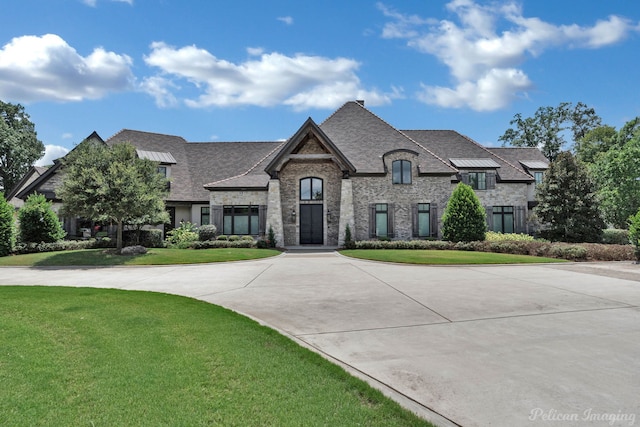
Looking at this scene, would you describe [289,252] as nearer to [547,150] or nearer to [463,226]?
[463,226]

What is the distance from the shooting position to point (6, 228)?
788 inches

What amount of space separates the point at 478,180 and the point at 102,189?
85.7 feet

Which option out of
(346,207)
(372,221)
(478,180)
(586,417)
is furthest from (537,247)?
(586,417)

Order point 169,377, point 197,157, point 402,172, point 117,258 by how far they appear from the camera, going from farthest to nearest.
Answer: point 197,157 → point 402,172 → point 117,258 → point 169,377

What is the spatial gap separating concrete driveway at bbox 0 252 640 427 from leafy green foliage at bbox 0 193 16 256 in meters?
8.50

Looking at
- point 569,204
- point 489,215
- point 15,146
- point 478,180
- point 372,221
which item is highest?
point 15,146

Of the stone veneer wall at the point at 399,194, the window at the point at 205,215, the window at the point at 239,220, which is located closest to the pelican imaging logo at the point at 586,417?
the stone veneer wall at the point at 399,194

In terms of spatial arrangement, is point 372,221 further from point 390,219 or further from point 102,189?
point 102,189

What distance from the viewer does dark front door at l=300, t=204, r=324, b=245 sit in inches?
1064

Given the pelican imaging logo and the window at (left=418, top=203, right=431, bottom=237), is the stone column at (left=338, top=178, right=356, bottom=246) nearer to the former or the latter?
the window at (left=418, top=203, right=431, bottom=237)

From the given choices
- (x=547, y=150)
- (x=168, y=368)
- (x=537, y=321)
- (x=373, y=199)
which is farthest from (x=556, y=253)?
(x=547, y=150)

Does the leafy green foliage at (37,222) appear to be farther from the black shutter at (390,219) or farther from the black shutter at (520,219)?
the black shutter at (520,219)

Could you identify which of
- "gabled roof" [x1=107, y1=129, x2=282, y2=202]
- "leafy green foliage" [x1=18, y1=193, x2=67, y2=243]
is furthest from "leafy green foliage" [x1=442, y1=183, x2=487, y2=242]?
"leafy green foliage" [x1=18, y1=193, x2=67, y2=243]

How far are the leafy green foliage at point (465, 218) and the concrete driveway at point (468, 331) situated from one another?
1011 cm
